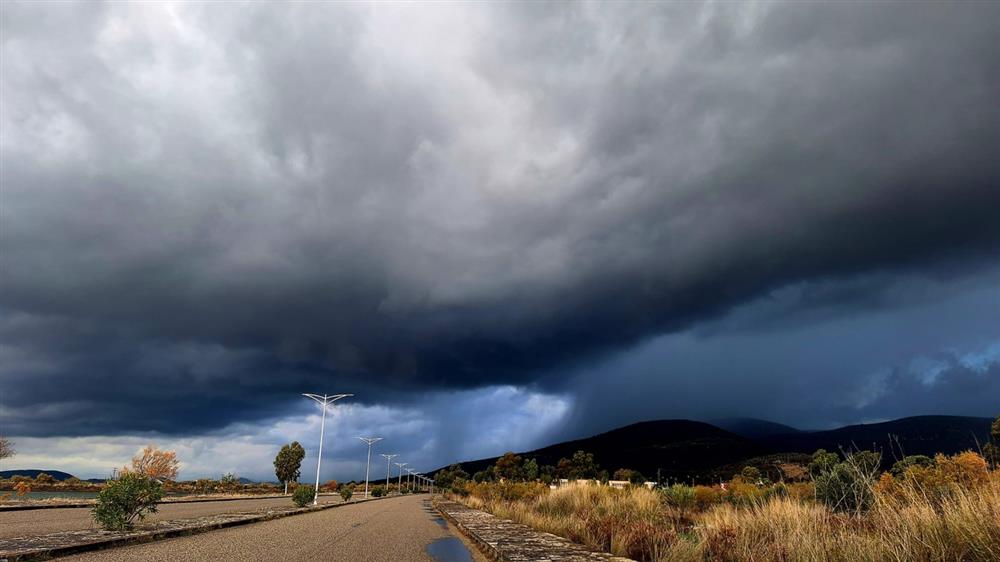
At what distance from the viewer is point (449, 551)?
15672 mm

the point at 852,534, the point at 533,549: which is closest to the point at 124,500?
the point at 533,549

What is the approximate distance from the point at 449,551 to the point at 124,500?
9.98 meters

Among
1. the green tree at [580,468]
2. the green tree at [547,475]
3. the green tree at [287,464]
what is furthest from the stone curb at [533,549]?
the green tree at [287,464]

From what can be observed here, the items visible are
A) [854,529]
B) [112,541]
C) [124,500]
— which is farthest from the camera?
[124,500]

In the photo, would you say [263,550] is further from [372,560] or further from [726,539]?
[726,539]

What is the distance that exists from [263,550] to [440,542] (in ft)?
20.1

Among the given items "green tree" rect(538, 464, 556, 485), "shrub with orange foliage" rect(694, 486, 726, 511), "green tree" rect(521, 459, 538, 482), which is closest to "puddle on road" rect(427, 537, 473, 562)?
"shrub with orange foliage" rect(694, 486, 726, 511)

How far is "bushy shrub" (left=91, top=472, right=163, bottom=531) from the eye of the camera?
56.1 ft

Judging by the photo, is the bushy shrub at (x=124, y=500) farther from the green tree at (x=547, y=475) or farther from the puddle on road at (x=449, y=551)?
the green tree at (x=547, y=475)

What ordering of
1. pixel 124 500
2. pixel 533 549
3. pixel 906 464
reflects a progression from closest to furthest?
pixel 906 464
pixel 533 549
pixel 124 500

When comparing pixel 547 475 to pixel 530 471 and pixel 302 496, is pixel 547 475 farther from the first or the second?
pixel 302 496

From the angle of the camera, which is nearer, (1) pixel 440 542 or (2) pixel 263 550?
(2) pixel 263 550

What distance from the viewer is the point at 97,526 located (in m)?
18.7

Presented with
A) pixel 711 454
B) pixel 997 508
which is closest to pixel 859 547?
pixel 997 508
